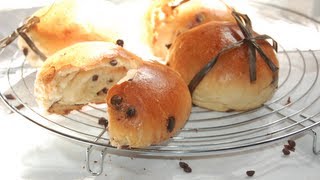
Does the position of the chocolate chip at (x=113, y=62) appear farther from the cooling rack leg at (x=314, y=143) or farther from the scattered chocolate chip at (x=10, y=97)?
the cooling rack leg at (x=314, y=143)

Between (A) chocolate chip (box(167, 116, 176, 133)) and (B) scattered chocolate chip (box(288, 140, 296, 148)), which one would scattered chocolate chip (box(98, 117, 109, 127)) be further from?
(B) scattered chocolate chip (box(288, 140, 296, 148))

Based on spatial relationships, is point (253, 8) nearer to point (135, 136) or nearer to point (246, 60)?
point (246, 60)

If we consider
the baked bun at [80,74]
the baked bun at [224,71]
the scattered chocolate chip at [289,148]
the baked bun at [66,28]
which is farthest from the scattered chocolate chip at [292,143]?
the baked bun at [66,28]

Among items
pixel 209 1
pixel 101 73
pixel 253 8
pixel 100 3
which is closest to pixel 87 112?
pixel 101 73

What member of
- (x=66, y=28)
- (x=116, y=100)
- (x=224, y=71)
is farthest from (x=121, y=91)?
(x=66, y=28)

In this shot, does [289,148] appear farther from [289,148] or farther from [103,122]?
[103,122]

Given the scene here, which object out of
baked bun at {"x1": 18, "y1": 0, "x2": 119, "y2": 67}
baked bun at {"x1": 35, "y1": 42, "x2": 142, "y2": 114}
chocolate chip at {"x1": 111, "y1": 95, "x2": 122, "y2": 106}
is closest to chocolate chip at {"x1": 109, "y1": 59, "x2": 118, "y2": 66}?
baked bun at {"x1": 35, "y1": 42, "x2": 142, "y2": 114}

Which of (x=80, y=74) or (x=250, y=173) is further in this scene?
(x=80, y=74)
